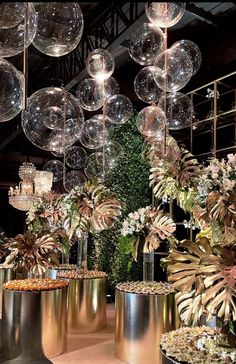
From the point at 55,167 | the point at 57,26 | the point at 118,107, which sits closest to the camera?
the point at 57,26

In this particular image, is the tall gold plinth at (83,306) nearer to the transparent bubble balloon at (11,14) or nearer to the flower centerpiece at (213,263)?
the flower centerpiece at (213,263)

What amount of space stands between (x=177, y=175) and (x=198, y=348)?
2510 mm

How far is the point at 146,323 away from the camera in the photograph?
480 cm

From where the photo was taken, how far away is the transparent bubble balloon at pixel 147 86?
496 centimetres

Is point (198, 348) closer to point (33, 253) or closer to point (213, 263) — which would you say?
point (213, 263)

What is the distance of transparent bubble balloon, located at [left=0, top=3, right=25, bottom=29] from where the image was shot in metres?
2.70

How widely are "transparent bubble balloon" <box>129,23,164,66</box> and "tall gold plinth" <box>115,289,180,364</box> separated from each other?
8.51 feet

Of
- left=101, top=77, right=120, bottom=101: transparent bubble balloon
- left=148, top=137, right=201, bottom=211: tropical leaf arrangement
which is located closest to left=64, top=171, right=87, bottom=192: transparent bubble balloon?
left=101, top=77, right=120, bottom=101: transparent bubble balloon

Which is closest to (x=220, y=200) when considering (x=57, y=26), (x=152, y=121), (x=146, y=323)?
(x=57, y=26)

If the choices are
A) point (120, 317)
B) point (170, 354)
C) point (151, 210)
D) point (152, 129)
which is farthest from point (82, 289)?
point (170, 354)

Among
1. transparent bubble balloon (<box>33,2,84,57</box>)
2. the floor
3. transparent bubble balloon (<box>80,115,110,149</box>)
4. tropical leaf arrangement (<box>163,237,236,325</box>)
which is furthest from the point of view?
transparent bubble balloon (<box>80,115,110,149</box>)

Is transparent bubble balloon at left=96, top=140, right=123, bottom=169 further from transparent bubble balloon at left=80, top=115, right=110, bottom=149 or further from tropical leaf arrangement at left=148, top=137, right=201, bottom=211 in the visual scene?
tropical leaf arrangement at left=148, top=137, right=201, bottom=211

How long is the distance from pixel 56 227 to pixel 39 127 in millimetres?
4047

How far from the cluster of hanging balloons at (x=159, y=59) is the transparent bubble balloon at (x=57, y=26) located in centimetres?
98
